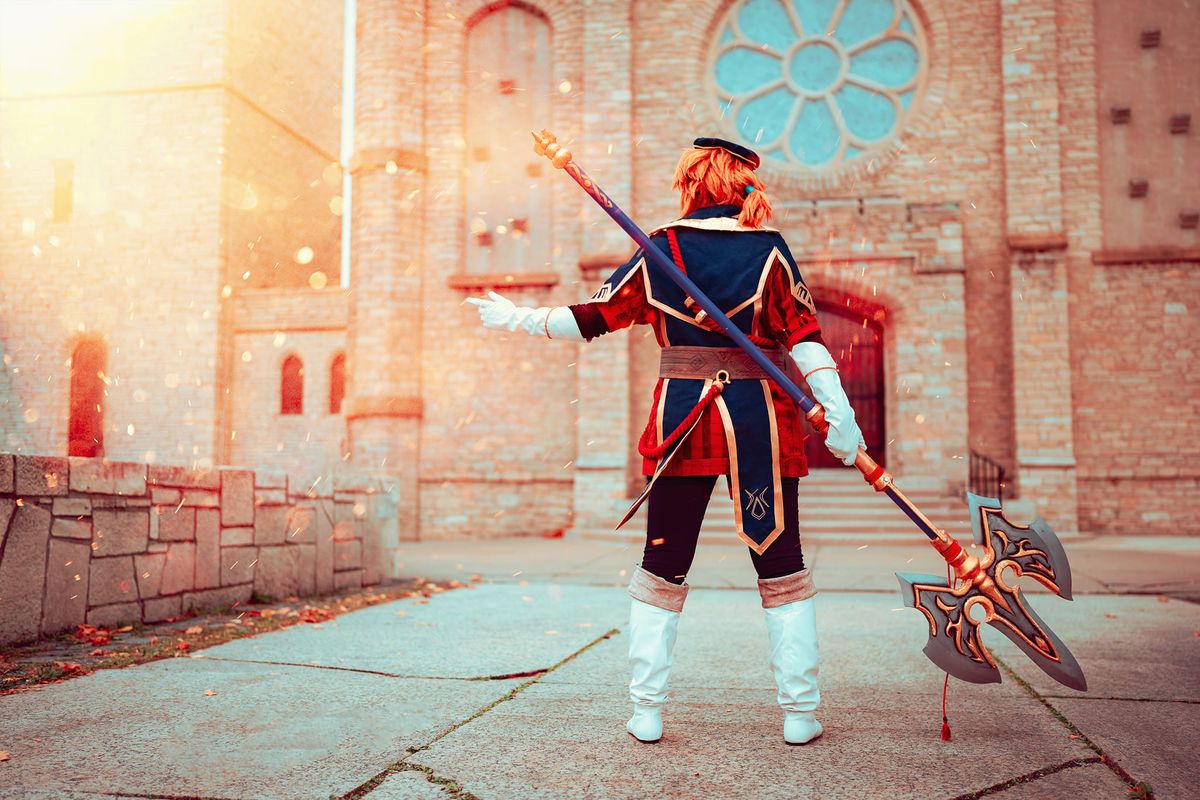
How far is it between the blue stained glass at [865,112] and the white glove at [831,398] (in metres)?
13.0

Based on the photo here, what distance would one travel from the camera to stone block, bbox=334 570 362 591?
6.36 meters

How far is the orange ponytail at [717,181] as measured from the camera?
10.00 ft

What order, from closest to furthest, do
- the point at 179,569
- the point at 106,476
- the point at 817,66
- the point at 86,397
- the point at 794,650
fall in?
the point at 794,650, the point at 106,476, the point at 179,569, the point at 817,66, the point at 86,397

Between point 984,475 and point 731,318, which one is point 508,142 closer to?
point 984,475

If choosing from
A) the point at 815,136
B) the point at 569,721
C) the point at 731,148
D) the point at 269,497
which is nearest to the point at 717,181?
the point at 731,148

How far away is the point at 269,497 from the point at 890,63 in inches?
512

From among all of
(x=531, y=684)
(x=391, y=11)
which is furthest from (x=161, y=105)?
(x=531, y=684)

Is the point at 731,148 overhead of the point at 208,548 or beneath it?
overhead

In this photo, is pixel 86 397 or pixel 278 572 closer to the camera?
pixel 278 572

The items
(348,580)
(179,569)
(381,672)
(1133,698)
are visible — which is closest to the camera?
(1133,698)

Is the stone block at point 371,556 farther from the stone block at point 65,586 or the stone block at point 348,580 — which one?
the stone block at point 65,586

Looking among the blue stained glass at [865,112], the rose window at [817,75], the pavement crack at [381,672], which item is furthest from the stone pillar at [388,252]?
the pavement crack at [381,672]

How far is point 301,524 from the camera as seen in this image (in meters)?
5.93

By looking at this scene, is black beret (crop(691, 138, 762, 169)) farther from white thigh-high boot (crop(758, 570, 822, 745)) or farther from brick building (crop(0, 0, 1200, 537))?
brick building (crop(0, 0, 1200, 537))
